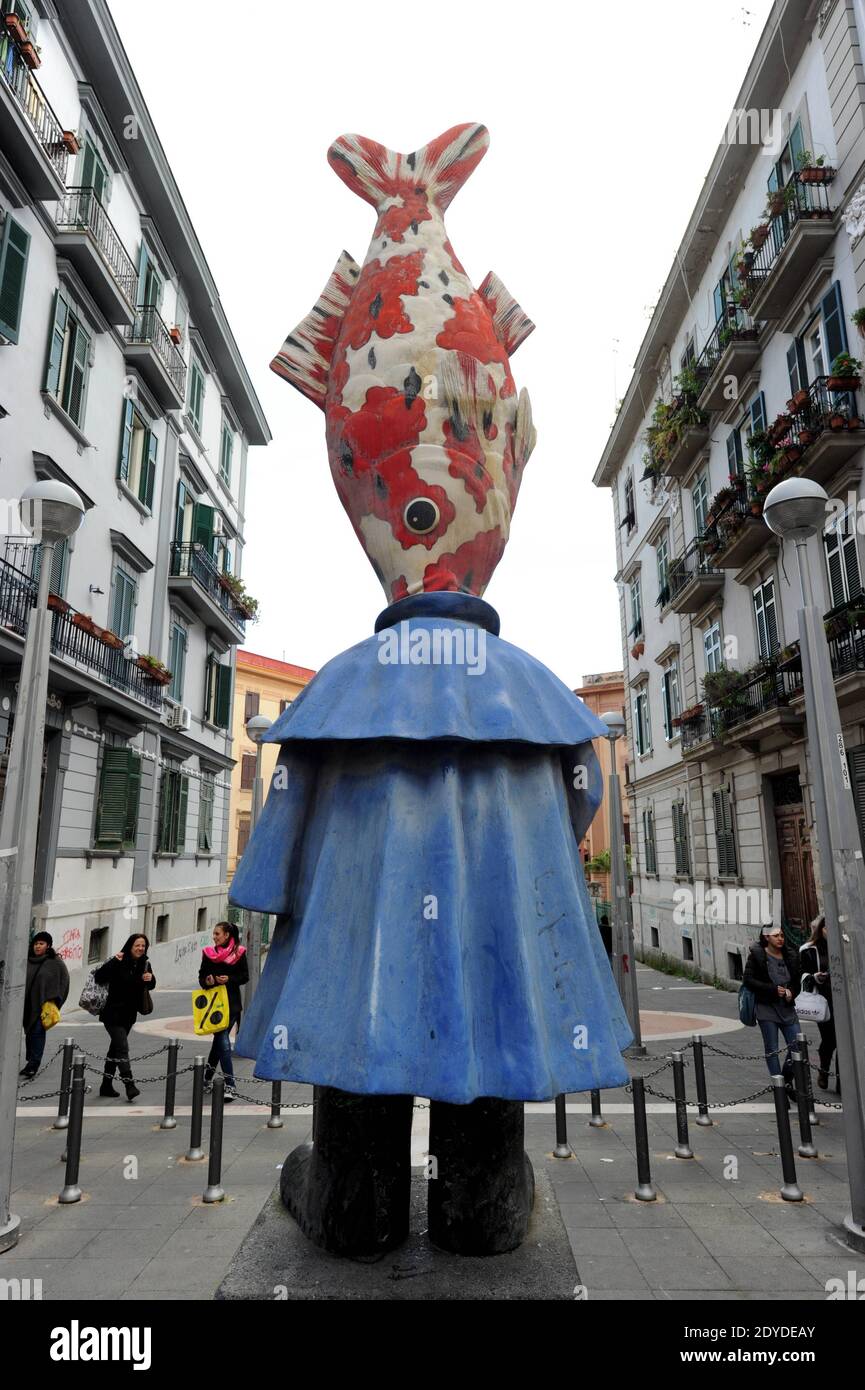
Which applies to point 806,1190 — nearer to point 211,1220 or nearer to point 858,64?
point 211,1220

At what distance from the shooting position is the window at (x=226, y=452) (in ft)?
74.7

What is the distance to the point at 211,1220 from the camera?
16.2 feet

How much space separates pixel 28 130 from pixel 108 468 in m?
5.14

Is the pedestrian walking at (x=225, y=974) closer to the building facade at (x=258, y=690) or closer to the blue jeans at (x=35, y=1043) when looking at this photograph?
the blue jeans at (x=35, y=1043)

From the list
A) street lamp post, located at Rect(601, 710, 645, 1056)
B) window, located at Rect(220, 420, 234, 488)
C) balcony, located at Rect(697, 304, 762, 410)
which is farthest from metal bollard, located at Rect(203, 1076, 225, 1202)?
window, located at Rect(220, 420, 234, 488)

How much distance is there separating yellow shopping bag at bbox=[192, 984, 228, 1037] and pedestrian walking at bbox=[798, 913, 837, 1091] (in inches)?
204

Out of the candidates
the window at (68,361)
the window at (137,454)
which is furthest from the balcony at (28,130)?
the window at (137,454)

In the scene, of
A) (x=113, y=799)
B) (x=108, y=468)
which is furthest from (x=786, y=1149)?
(x=108, y=468)

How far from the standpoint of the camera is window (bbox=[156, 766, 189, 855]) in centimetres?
1775

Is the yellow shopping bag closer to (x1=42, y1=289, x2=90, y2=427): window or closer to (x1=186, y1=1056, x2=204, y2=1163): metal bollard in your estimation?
(x1=186, y1=1056, x2=204, y2=1163): metal bollard

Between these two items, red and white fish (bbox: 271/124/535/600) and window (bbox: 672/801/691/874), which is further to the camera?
window (bbox: 672/801/691/874)

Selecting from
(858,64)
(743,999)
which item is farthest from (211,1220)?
(858,64)

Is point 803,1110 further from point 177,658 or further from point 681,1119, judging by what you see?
point 177,658
